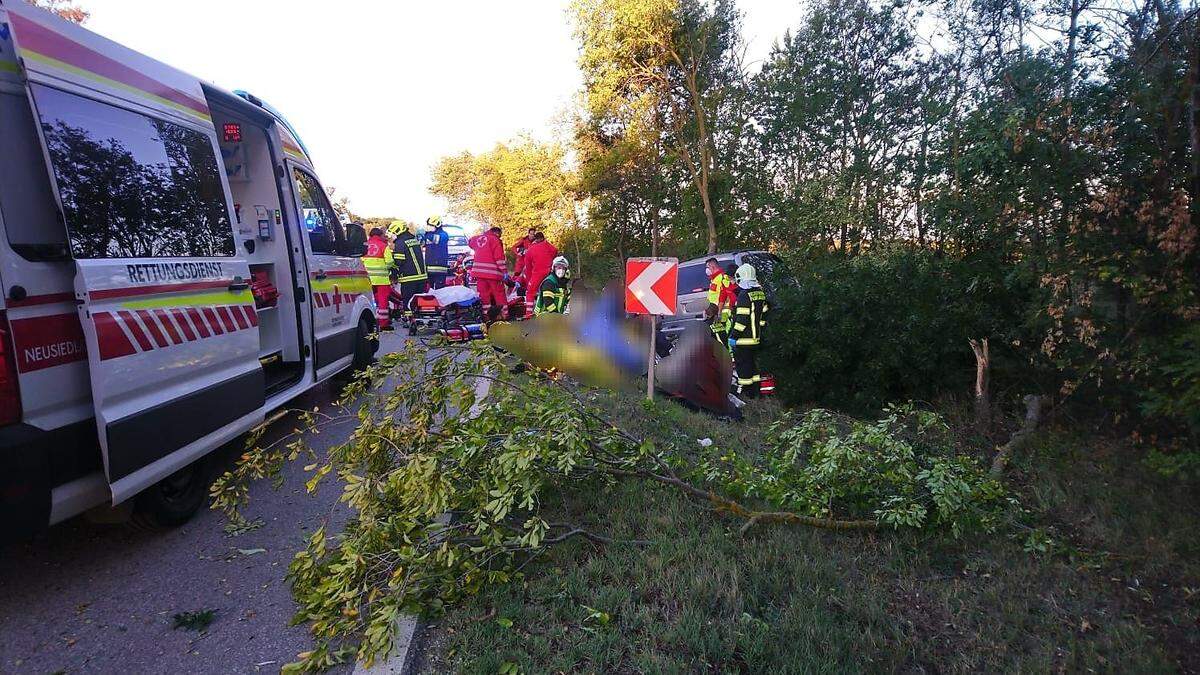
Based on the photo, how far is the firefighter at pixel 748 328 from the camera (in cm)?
756

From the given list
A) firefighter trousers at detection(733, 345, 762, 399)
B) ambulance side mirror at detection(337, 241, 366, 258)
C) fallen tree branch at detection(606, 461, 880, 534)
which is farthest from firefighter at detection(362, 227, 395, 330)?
fallen tree branch at detection(606, 461, 880, 534)

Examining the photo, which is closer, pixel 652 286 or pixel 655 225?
pixel 652 286

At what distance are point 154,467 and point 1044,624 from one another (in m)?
4.14

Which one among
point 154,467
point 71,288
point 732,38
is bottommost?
point 154,467

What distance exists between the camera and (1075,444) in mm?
4434

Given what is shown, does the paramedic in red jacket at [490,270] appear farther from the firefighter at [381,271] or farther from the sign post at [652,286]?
the sign post at [652,286]

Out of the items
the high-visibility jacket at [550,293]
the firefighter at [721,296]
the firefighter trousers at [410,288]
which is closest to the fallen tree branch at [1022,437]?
the firefighter at [721,296]

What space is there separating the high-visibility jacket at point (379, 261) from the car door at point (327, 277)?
4.94 m

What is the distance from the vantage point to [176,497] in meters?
3.82

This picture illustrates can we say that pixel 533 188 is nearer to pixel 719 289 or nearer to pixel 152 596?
pixel 719 289

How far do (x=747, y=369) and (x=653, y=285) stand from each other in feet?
8.05

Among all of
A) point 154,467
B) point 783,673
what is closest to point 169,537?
point 154,467

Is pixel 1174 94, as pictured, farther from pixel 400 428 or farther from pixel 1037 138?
pixel 400 428

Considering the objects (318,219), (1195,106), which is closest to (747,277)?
(1195,106)
